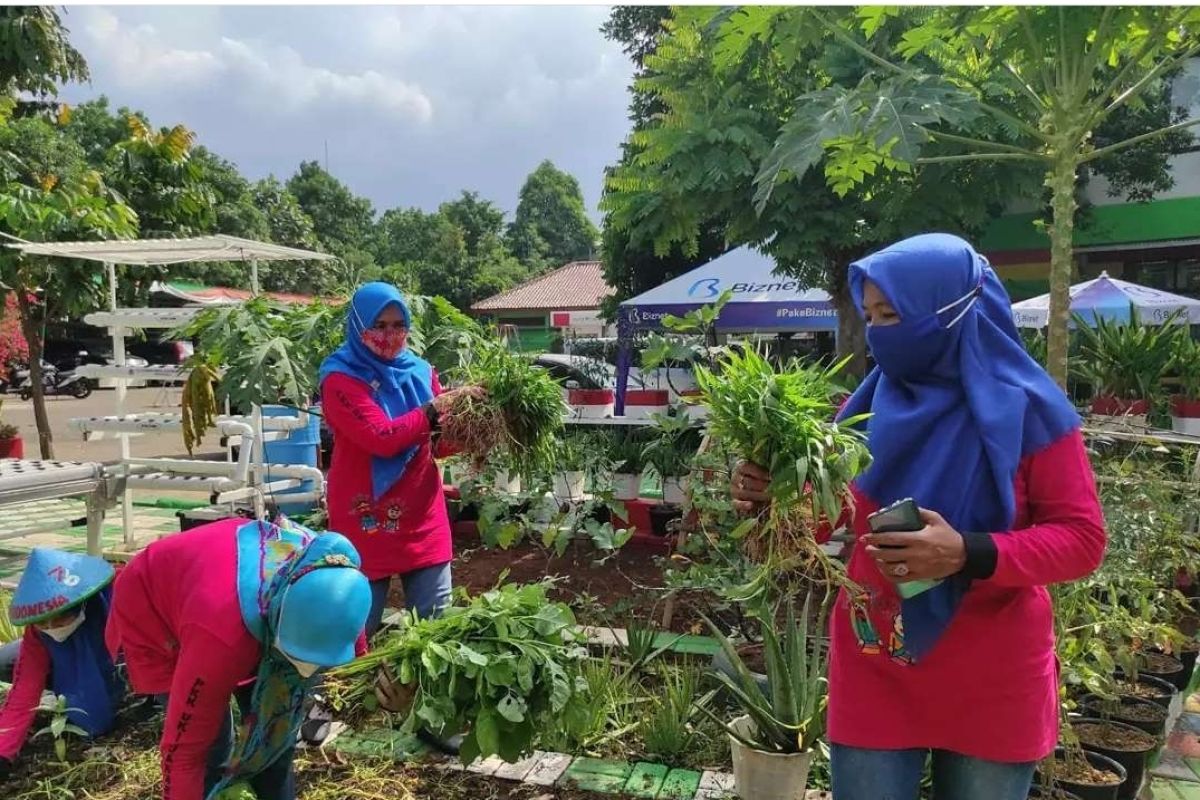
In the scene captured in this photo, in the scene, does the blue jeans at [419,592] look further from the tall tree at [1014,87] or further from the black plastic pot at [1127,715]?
the black plastic pot at [1127,715]

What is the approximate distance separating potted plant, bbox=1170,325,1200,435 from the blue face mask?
5.81m

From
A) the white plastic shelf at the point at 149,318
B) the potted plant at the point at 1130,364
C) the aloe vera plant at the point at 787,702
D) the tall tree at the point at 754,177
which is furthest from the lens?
the potted plant at the point at 1130,364

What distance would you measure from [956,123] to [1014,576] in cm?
140

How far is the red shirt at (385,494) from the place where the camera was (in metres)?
2.81

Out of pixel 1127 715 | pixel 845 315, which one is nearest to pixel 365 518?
pixel 1127 715

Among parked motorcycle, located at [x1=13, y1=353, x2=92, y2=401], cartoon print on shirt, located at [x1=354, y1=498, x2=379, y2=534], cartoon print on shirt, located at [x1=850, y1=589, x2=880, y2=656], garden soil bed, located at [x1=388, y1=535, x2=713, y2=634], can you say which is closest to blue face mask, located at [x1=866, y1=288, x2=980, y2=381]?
cartoon print on shirt, located at [x1=850, y1=589, x2=880, y2=656]

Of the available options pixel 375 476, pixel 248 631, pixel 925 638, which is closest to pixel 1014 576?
pixel 925 638

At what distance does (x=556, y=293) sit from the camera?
42.1 metres

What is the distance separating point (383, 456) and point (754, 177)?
291 cm

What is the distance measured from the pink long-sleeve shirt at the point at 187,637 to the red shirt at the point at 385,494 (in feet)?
2.08

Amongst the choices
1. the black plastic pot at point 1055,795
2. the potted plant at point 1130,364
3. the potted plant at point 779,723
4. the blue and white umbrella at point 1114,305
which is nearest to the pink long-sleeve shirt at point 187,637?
the potted plant at point 779,723

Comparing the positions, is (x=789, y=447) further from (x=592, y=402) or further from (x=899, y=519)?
(x=592, y=402)

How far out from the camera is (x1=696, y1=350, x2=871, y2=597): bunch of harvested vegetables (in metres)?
1.57

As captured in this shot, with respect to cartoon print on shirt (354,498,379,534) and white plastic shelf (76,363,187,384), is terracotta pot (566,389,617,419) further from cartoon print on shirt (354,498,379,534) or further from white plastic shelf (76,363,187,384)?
cartoon print on shirt (354,498,379,534)
